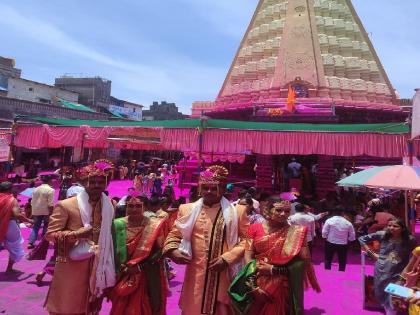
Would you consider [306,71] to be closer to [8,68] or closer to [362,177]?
[362,177]

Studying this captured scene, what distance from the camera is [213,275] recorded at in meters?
3.36

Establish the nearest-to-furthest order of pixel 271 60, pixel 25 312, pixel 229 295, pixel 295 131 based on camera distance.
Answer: pixel 229 295 → pixel 25 312 → pixel 295 131 → pixel 271 60

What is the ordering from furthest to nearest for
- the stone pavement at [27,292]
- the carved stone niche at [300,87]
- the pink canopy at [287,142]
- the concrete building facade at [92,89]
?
1. the concrete building facade at [92,89]
2. the carved stone niche at [300,87]
3. the pink canopy at [287,142]
4. the stone pavement at [27,292]

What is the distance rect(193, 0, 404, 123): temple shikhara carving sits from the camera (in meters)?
16.7

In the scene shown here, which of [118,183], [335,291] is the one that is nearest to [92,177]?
[335,291]

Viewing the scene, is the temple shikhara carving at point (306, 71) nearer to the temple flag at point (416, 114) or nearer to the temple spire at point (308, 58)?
the temple spire at point (308, 58)

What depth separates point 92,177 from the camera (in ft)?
11.6

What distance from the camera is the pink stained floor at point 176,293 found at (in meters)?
4.78

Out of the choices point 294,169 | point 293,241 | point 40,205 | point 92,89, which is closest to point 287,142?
point 40,205

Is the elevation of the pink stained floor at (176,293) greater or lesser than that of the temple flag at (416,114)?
lesser

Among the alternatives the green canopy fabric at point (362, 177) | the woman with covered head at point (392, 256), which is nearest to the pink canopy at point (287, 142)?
the green canopy fabric at point (362, 177)

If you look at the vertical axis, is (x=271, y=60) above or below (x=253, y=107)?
above

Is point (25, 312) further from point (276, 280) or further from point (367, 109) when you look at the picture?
point (367, 109)

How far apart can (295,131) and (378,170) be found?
9.16 feet
